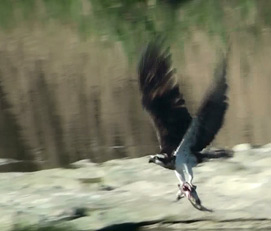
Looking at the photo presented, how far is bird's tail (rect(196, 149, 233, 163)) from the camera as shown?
2236 millimetres

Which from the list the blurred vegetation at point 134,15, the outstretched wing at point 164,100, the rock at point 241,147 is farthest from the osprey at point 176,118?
the blurred vegetation at point 134,15

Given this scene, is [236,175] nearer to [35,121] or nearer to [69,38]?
[35,121]

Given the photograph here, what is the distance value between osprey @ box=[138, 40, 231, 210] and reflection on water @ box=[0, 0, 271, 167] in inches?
3.6

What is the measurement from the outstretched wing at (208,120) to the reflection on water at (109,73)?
8 cm

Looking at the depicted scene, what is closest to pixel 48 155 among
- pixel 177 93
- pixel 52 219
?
pixel 52 219

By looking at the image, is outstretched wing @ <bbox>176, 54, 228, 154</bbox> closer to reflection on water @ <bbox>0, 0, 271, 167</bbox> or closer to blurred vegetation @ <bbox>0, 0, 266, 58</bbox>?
reflection on water @ <bbox>0, 0, 271, 167</bbox>

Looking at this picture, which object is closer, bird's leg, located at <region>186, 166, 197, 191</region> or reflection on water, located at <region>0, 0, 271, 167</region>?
bird's leg, located at <region>186, 166, 197, 191</region>

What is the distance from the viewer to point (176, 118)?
2191 mm

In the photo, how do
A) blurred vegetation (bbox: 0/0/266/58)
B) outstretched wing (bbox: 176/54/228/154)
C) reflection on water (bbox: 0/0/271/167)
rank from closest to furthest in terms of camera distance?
1. outstretched wing (bbox: 176/54/228/154)
2. reflection on water (bbox: 0/0/271/167)
3. blurred vegetation (bbox: 0/0/266/58)

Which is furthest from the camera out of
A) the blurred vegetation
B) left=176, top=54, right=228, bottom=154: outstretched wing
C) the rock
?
the blurred vegetation

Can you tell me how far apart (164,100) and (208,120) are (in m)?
0.15

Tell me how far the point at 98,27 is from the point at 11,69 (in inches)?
19.7

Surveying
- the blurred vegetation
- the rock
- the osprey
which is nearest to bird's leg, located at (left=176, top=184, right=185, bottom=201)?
the osprey

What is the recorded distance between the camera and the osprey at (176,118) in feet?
7.22
